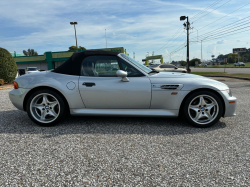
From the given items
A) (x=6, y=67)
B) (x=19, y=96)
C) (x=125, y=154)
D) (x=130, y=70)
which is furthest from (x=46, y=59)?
(x=125, y=154)

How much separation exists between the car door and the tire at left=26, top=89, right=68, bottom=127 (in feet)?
1.64

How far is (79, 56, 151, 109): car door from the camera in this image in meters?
3.71

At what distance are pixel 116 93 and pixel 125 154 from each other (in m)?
1.32

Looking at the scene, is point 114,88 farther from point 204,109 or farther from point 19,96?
point 19,96

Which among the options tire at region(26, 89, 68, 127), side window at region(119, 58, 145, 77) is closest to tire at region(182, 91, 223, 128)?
side window at region(119, 58, 145, 77)

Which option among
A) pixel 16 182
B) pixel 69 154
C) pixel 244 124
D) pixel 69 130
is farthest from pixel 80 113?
pixel 244 124

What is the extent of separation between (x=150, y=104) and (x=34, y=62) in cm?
4746

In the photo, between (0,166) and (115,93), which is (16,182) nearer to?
(0,166)

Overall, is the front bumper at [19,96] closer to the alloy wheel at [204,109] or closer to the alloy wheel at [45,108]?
the alloy wheel at [45,108]

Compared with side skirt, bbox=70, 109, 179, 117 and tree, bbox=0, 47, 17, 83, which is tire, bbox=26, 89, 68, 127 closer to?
side skirt, bbox=70, 109, 179, 117

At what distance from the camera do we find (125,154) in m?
2.72

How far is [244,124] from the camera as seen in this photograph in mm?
3969

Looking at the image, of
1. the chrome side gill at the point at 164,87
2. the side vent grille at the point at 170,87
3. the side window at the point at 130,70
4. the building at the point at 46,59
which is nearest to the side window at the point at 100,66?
the side window at the point at 130,70

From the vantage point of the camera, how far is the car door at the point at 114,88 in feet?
12.2
